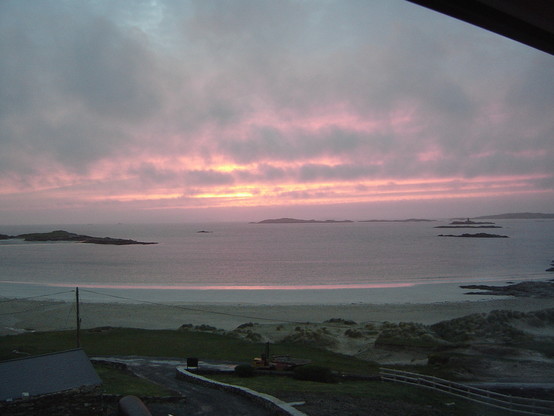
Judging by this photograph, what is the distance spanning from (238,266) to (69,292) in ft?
93.8

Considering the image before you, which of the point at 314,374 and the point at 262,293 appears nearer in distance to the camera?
the point at 314,374

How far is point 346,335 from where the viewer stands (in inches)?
1041

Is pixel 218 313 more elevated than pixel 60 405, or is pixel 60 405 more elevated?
pixel 60 405

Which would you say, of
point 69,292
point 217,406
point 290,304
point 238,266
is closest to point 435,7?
point 217,406

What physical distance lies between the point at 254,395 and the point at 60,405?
15.8 feet

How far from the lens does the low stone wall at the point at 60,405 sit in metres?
8.34

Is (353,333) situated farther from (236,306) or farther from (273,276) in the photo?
(273,276)

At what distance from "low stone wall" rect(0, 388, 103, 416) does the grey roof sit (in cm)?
11

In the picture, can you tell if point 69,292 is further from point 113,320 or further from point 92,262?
point 92,262

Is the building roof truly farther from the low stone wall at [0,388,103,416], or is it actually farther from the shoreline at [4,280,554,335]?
the shoreline at [4,280,554,335]

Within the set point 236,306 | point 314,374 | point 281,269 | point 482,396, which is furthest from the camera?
point 281,269

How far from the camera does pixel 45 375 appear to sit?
30.9 feet

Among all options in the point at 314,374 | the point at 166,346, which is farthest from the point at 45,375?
the point at 166,346

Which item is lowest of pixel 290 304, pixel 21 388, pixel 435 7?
pixel 290 304
